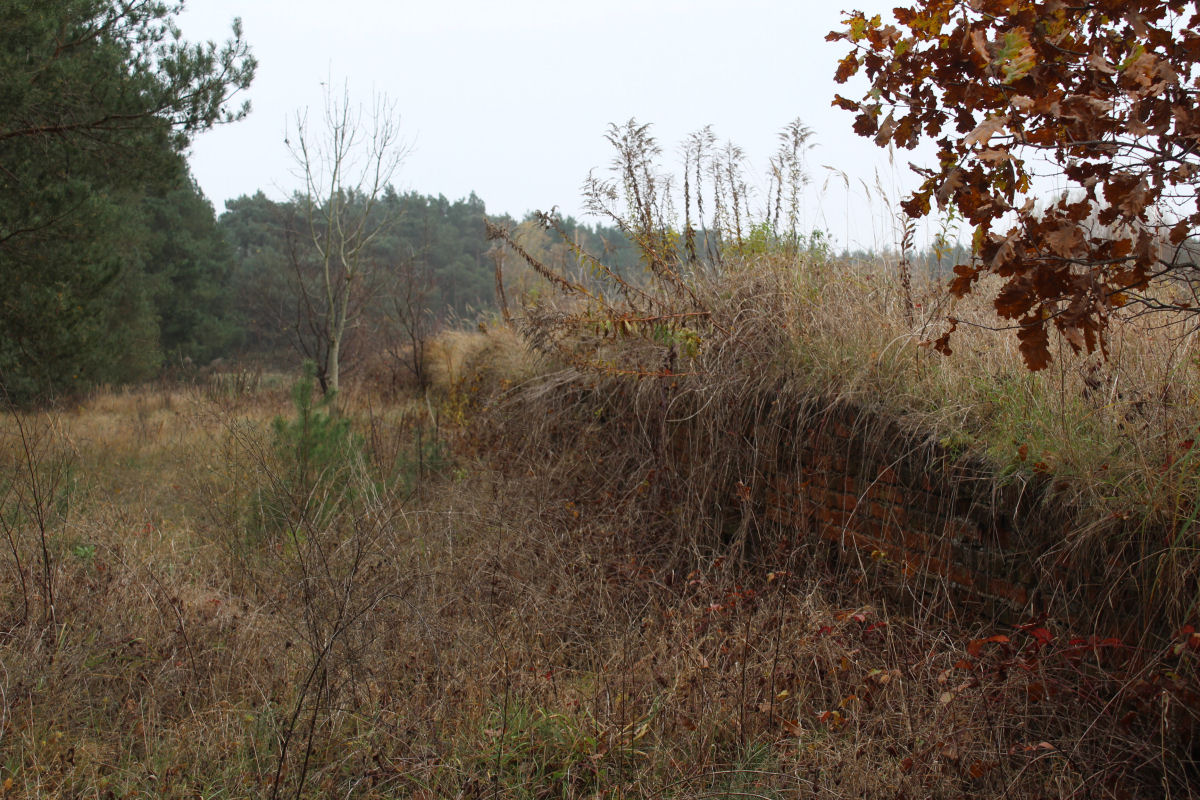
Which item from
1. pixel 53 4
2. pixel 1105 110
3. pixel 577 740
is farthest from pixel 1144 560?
pixel 53 4

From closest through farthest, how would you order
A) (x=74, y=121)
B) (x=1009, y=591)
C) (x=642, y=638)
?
(x=1009, y=591)
(x=642, y=638)
(x=74, y=121)

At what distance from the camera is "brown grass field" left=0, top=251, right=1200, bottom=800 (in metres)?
2.12

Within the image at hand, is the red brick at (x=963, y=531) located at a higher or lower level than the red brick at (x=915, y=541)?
higher

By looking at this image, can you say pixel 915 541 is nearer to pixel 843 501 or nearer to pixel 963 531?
pixel 963 531

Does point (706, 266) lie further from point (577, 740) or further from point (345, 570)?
point (577, 740)

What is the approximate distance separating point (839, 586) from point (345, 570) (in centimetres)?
243

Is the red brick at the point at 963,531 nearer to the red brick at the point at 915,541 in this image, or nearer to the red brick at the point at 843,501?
the red brick at the point at 915,541

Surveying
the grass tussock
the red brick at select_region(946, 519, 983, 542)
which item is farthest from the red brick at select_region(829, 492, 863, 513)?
the red brick at select_region(946, 519, 983, 542)

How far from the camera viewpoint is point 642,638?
2992mm

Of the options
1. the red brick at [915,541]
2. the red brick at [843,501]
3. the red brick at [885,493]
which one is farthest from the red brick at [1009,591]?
the red brick at [843,501]

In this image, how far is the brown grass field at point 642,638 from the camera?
6.94 ft

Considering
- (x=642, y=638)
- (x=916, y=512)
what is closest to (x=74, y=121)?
(x=642, y=638)

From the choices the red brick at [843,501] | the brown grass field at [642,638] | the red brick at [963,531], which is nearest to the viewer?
the brown grass field at [642,638]

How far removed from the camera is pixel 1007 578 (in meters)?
2.53
